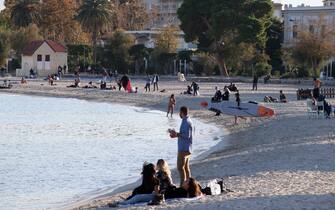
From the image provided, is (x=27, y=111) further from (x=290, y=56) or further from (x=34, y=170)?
(x=290, y=56)

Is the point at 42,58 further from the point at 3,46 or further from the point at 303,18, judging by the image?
the point at 303,18

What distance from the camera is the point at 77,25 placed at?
10781 centimetres

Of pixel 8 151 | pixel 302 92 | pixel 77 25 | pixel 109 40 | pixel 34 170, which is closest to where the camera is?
pixel 34 170

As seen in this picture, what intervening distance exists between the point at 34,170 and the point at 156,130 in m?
12.2

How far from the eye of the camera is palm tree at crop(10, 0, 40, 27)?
101438 millimetres

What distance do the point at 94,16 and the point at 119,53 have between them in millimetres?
14791

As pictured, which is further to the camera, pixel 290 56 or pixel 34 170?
pixel 290 56

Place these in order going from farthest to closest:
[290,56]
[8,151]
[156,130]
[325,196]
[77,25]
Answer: [77,25] → [290,56] → [156,130] → [8,151] → [325,196]

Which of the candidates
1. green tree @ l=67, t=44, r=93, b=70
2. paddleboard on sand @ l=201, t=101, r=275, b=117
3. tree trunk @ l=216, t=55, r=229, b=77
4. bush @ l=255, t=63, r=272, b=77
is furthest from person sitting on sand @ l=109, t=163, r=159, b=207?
green tree @ l=67, t=44, r=93, b=70

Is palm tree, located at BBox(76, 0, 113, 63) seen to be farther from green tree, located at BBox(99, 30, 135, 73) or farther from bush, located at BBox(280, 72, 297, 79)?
bush, located at BBox(280, 72, 297, 79)

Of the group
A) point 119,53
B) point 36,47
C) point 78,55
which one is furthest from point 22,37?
point 119,53

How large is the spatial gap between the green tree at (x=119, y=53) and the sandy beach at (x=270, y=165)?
158 feet

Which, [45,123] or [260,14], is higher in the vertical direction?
[260,14]

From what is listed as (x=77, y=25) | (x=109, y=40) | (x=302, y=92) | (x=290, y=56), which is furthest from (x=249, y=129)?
(x=77, y=25)
